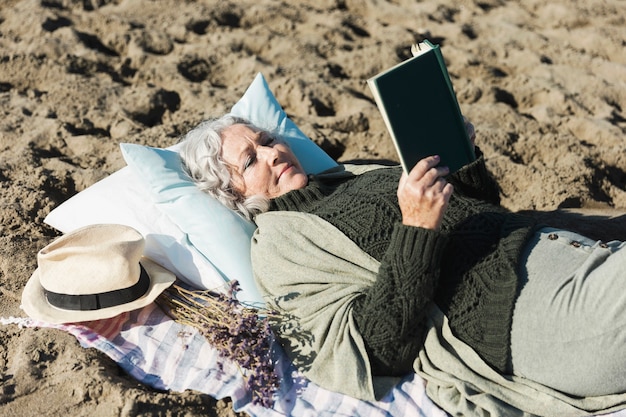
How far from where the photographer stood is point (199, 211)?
3203 mm

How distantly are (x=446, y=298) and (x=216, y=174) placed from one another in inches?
47.7

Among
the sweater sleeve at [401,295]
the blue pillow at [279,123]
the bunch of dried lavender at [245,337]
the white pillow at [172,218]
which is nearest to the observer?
the sweater sleeve at [401,295]

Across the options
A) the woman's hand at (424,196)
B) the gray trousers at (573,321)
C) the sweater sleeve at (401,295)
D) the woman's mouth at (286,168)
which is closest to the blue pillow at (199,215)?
the woman's mouth at (286,168)

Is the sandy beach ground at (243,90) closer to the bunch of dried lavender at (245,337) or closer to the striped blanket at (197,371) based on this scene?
the striped blanket at (197,371)

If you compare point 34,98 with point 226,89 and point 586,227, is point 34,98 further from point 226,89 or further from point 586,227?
point 586,227

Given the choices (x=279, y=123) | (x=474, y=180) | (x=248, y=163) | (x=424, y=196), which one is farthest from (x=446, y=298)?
(x=279, y=123)

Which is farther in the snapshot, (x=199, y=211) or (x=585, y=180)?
(x=585, y=180)

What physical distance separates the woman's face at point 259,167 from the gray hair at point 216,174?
32 millimetres

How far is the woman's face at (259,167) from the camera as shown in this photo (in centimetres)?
319

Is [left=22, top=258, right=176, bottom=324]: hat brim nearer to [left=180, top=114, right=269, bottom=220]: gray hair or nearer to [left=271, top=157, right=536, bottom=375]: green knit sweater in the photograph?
[left=180, top=114, right=269, bottom=220]: gray hair

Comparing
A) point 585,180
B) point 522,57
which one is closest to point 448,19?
point 522,57

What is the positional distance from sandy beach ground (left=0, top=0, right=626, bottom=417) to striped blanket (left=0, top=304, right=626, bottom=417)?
0.06 metres

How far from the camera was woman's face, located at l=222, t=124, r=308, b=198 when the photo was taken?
3.19 metres

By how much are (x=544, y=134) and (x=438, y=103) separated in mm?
2282
